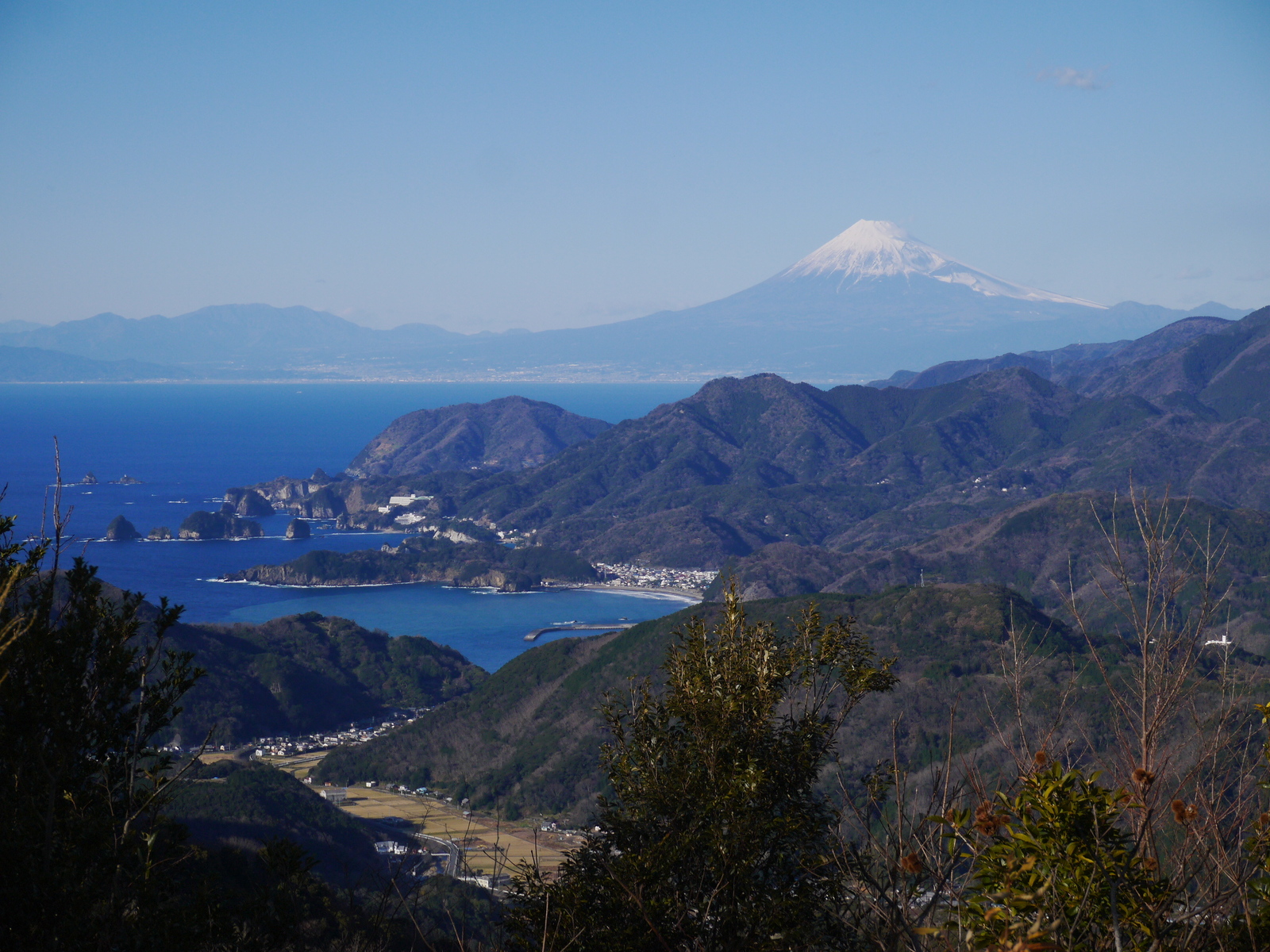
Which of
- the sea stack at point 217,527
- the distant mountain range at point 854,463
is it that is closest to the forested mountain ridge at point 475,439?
the distant mountain range at point 854,463

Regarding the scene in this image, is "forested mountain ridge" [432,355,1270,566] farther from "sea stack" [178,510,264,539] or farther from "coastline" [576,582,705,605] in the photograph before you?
"sea stack" [178,510,264,539]

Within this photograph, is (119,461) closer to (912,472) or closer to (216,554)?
Result: (216,554)

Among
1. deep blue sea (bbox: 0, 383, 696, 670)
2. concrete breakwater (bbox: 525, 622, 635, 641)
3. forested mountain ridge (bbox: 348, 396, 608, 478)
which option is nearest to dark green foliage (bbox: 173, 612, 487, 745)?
deep blue sea (bbox: 0, 383, 696, 670)

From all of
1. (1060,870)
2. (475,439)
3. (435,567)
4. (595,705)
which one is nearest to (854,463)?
(475,439)

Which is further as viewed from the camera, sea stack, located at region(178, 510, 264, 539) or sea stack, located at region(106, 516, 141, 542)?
sea stack, located at region(178, 510, 264, 539)

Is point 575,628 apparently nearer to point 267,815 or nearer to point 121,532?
point 267,815

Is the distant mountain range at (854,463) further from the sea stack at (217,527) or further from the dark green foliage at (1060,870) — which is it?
the dark green foliage at (1060,870)

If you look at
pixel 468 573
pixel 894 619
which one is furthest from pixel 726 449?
pixel 894 619
